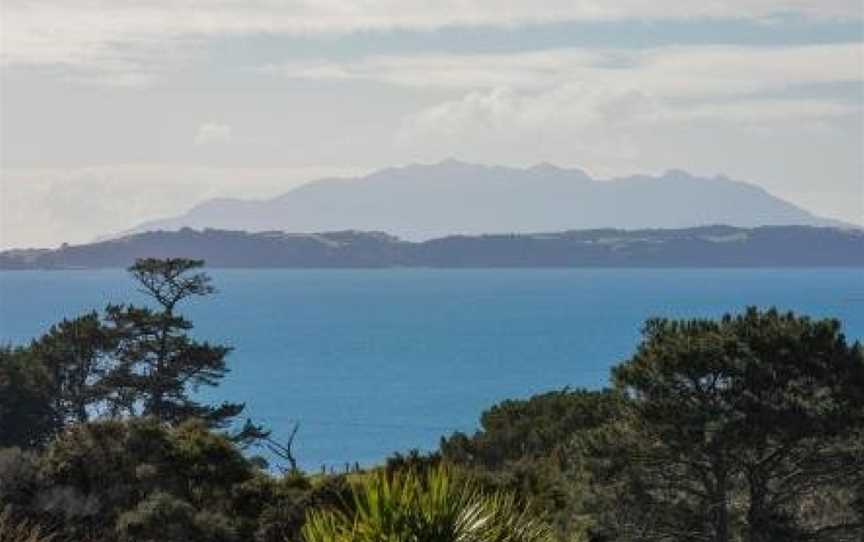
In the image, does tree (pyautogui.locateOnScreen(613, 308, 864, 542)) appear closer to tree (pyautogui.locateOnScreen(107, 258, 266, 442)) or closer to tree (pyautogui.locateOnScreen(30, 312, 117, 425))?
tree (pyautogui.locateOnScreen(107, 258, 266, 442))

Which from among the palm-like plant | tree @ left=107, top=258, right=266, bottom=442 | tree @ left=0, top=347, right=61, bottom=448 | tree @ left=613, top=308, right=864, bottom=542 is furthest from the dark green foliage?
tree @ left=0, top=347, right=61, bottom=448

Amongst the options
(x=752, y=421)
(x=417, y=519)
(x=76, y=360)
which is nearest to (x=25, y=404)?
(x=76, y=360)

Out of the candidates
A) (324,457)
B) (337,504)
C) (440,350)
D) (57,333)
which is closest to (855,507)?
(337,504)

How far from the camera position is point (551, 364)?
165625 millimetres

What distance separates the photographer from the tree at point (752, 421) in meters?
26.8

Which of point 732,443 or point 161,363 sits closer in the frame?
point 732,443

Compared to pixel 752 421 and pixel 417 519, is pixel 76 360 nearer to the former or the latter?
pixel 752 421

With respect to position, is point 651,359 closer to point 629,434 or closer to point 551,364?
point 629,434

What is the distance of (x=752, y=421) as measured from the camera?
87.5 feet

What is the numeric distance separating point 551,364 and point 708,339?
139 m

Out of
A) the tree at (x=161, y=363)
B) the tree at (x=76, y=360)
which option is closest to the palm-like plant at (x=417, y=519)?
the tree at (x=161, y=363)

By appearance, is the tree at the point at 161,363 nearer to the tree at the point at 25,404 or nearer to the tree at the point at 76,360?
the tree at the point at 76,360

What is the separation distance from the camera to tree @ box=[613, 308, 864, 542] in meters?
26.8

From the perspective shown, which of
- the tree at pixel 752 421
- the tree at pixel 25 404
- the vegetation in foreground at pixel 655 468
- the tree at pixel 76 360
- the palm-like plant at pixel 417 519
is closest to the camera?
the palm-like plant at pixel 417 519
